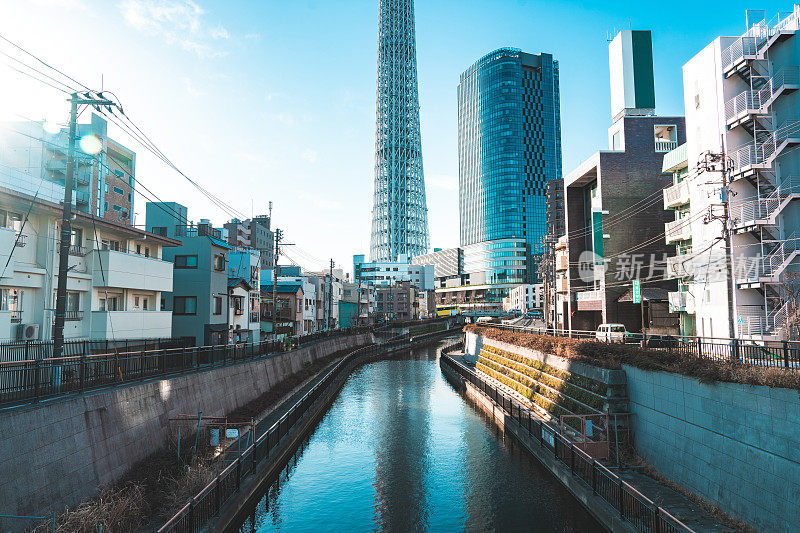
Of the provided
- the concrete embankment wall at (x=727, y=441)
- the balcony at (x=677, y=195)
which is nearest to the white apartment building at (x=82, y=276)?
the concrete embankment wall at (x=727, y=441)

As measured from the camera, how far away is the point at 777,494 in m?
12.0

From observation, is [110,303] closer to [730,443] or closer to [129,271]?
[129,271]

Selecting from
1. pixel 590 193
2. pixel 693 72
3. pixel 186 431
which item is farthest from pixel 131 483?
pixel 590 193

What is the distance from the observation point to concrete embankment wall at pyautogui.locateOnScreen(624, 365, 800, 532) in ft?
38.9

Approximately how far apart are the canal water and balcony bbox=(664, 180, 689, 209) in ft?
74.4

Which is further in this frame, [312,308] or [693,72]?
[312,308]

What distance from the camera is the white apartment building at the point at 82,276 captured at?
907 inches

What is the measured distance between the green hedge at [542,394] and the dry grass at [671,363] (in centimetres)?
212

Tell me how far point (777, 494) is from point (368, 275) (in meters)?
187

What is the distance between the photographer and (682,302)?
118 feet

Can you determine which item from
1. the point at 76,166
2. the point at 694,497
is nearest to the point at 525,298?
the point at 76,166

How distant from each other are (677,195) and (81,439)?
131 ft

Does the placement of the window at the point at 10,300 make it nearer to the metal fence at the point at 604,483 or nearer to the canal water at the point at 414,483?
the canal water at the point at 414,483

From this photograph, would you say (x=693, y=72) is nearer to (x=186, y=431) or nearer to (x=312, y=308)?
(x=186, y=431)
